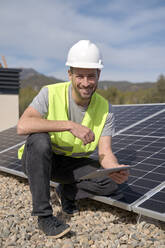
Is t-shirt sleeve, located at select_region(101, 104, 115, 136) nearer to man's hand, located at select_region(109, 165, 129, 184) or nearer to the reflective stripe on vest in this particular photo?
the reflective stripe on vest

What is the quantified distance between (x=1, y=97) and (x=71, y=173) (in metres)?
10.9

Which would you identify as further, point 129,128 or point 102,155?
point 129,128

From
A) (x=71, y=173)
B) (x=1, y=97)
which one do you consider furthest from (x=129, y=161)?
(x=1, y=97)

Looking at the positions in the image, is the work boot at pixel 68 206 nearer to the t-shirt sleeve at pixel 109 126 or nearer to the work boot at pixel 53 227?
the work boot at pixel 53 227

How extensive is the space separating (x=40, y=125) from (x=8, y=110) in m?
11.2

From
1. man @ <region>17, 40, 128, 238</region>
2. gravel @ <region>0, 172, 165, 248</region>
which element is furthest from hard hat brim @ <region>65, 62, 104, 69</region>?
gravel @ <region>0, 172, 165, 248</region>

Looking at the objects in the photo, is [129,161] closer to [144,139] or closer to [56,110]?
[144,139]

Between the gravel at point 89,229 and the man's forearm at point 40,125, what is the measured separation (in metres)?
1.22

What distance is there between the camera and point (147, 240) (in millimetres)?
3316

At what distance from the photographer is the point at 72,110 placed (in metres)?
3.88

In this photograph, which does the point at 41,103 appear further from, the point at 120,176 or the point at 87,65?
the point at 120,176

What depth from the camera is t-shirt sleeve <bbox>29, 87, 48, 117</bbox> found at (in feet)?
11.7

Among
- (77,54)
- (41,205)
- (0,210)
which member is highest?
(77,54)

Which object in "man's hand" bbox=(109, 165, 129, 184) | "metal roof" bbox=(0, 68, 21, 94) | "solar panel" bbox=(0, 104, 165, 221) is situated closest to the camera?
"man's hand" bbox=(109, 165, 129, 184)
